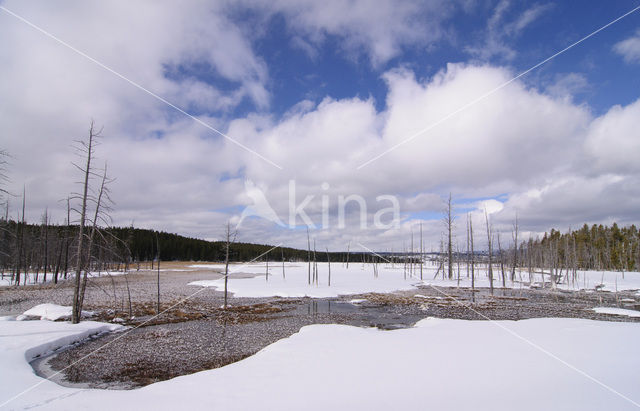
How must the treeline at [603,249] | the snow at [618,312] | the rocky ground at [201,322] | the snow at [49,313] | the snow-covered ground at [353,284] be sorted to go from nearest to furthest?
1. the rocky ground at [201,322]
2. the snow at [49,313]
3. the snow at [618,312]
4. the snow-covered ground at [353,284]
5. the treeline at [603,249]

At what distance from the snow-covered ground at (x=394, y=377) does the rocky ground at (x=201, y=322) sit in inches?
75.5

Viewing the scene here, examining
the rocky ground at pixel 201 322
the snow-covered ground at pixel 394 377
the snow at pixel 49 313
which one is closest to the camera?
the snow-covered ground at pixel 394 377

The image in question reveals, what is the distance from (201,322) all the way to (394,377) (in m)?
17.2

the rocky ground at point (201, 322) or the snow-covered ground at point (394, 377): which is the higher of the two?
the snow-covered ground at point (394, 377)

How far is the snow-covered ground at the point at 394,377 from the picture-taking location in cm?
814

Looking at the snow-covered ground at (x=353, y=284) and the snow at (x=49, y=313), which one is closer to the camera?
the snow at (x=49, y=313)

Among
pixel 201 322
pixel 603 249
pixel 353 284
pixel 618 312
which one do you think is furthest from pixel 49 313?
pixel 603 249

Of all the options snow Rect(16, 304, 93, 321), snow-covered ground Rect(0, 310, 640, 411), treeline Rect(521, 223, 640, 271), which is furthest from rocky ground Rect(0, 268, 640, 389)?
treeline Rect(521, 223, 640, 271)

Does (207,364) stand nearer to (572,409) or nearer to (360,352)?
(360,352)

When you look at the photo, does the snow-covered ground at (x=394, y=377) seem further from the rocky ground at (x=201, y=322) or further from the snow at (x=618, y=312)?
the snow at (x=618, y=312)

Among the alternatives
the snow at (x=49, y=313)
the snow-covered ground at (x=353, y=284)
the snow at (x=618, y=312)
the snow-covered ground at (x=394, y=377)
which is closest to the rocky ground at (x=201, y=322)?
the snow at (x=618, y=312)

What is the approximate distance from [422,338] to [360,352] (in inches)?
156

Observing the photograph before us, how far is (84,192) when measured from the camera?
19.9 metres

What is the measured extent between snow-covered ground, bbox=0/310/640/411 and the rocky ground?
75.5 inches
